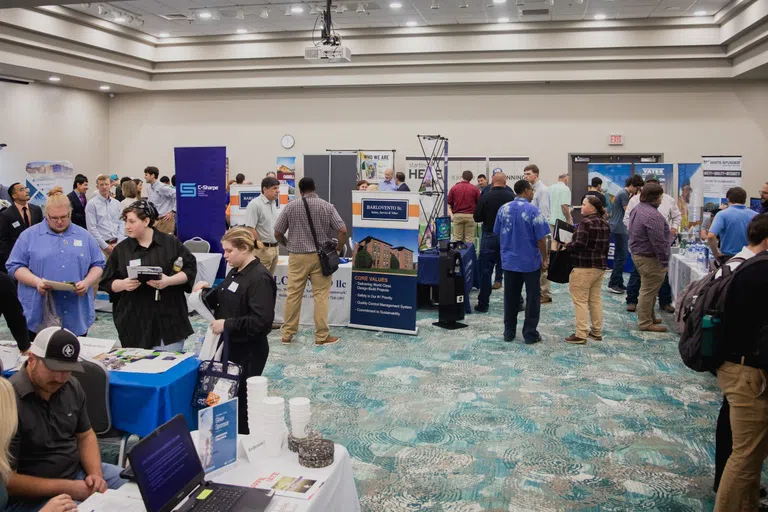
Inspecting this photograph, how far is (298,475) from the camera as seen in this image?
2.19m

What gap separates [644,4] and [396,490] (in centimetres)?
927

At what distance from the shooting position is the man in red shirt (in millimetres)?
9359

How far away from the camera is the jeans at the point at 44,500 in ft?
7.57

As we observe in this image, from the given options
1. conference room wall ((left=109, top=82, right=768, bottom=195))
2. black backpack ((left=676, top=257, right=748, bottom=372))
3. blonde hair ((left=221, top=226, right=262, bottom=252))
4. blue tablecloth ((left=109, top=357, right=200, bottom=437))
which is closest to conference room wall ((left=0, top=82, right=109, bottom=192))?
conference room wall ((left=109, top=82, right=768, bottom=195))

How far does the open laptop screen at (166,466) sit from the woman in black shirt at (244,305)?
3.99 ft

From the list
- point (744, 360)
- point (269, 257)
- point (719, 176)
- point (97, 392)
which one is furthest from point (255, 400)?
point (719, 176)

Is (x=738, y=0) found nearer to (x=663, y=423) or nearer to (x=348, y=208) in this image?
(x=348, y=208)

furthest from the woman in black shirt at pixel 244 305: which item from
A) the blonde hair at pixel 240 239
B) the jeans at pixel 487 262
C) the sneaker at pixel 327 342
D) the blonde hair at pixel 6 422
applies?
the jeans at pixel 487 262

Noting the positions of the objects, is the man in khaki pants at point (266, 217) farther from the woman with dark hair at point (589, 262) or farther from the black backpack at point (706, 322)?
the black backpack at point (706, 322)

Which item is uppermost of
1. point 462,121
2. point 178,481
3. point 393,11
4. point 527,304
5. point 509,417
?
point 393,11

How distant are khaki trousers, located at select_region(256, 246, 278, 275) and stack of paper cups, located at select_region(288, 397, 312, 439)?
442 centimetres

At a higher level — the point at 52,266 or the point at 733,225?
the point at 733,225

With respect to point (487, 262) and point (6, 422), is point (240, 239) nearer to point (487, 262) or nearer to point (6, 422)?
point (6, 422)

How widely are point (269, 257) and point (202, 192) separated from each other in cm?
157
